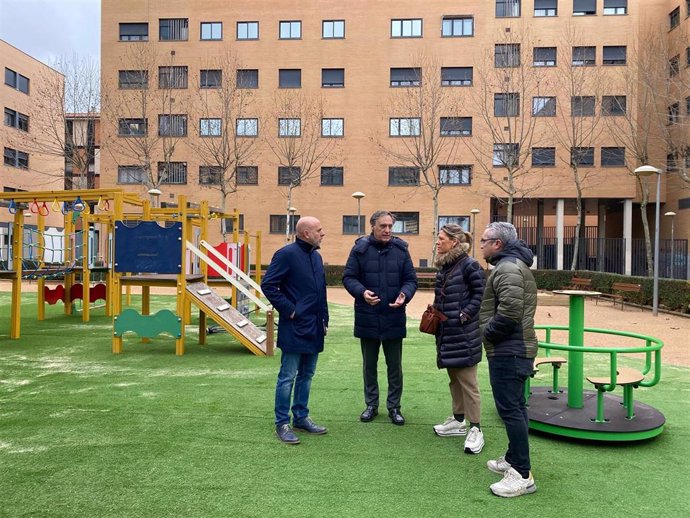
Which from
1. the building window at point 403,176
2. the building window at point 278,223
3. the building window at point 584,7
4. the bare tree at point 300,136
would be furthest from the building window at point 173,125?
the building window at point 584,7

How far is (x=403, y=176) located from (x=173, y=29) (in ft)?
53.6

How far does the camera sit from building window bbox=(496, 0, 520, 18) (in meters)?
32.2

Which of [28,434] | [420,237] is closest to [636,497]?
[28,434]

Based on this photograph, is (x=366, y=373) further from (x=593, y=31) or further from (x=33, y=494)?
(x=593, y=31)

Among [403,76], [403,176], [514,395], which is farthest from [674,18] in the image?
[514,395]

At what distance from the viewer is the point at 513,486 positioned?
369cm

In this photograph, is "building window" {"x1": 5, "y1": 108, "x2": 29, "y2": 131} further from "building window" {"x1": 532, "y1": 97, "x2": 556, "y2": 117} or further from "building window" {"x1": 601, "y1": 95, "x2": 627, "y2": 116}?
"building window" {"x1": 601, "y1": 95, "x2": 627, "y2": 116}

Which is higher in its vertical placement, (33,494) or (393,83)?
(393,83)

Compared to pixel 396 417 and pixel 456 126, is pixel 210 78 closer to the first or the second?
pixel 456 126

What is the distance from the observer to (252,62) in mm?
33562

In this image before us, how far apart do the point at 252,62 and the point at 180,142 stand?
630 cm

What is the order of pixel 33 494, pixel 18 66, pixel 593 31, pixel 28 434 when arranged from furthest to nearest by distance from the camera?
pixel 18 66, pixel 593 31, pixel 28 434, pixel 33 494

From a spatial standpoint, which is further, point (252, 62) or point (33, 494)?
point (252, 62)

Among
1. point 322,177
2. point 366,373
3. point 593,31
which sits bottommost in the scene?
point 366,373
